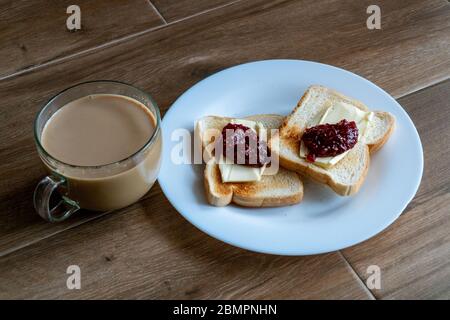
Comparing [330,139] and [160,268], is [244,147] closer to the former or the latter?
[330,139]

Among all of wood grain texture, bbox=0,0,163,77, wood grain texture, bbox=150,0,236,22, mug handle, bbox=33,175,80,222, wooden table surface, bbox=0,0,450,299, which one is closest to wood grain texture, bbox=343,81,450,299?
wooden table surface, bbox=0,0,450,299

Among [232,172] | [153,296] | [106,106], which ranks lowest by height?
[153,296]

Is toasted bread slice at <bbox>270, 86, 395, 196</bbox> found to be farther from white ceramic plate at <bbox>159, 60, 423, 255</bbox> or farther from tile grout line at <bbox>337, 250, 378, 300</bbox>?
tile grout line at <bbox>337, 250, 378, 300</bbox>

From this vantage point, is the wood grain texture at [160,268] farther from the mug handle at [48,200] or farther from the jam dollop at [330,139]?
the jam dollop at [330,139]

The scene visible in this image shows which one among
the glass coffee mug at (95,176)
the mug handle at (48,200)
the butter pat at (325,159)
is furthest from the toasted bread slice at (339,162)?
the mug handle at (48,200)

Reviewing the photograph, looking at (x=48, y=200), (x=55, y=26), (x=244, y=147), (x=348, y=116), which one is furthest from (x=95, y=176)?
(x=55, y=26)

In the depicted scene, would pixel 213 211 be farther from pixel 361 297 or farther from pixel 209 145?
pixel 361 297

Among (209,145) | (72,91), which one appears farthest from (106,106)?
(209,145)
